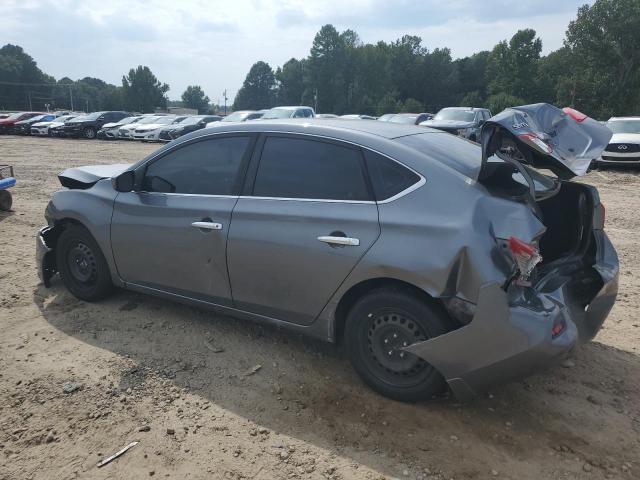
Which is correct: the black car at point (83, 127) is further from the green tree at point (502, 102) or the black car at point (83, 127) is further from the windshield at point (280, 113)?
the green tree at point (502, 102)

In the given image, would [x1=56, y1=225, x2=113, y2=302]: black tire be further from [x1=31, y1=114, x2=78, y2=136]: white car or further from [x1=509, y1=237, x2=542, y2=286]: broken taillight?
[x1=31, y1=114, x2=78, y2=136]: white car

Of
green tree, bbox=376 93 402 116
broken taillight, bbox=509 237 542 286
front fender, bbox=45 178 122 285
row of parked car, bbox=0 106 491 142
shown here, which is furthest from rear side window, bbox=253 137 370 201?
green tree, bbox=376 93 402 116

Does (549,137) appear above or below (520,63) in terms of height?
below

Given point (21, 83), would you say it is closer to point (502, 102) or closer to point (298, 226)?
point (502, 102)

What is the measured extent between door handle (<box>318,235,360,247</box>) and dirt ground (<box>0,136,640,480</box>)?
100 centimetres

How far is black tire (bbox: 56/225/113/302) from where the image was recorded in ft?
14.6

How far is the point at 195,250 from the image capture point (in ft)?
12.3

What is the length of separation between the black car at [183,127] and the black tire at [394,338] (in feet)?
72.2

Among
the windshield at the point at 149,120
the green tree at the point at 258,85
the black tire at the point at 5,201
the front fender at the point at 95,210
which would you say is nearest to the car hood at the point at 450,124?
the black tire at the point at 5,201

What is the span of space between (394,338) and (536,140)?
1.44 metres

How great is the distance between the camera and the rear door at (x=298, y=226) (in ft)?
10.3

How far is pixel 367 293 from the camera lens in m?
3.14

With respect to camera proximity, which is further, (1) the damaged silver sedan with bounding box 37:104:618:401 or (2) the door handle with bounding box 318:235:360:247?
(2) the door handle with bounding box 318:235:360:247

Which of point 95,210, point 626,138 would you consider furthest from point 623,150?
point 95,210
